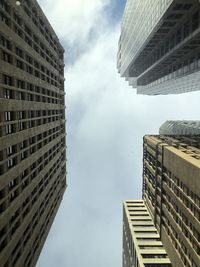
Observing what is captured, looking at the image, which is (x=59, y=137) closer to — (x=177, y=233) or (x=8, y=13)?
(x=177, y=233)

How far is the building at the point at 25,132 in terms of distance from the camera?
36.0 meters

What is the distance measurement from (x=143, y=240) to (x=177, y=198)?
35915 mm

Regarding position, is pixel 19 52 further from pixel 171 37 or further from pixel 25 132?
pixel 171 37

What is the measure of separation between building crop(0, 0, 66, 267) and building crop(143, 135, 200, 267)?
2228cm

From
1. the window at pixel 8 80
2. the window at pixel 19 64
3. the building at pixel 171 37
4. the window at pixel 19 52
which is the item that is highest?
the building at pixel 171 37

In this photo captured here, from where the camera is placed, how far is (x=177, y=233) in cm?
5459

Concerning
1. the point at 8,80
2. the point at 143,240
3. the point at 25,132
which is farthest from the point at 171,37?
the point at 143,240

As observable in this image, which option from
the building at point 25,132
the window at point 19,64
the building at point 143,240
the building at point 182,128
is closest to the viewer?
the building at point 25,132

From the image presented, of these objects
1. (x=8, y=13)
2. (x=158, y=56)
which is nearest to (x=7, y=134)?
(x=8, y=13)

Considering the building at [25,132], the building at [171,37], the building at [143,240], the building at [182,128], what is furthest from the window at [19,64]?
the building at [182,128]

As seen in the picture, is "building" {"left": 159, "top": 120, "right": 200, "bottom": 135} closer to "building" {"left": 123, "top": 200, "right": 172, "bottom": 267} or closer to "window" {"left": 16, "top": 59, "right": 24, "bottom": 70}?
"building" {"left": 123, "top": 200, "right": 172, "bottom": 267}

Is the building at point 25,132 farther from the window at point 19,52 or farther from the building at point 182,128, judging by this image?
the building at point 182,128

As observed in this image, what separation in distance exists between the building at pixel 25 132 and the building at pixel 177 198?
73.1 ft

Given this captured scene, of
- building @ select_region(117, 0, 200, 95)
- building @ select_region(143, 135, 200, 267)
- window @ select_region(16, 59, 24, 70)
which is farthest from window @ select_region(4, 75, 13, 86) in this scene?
building @ select_region(117, 0, 200, 95)
